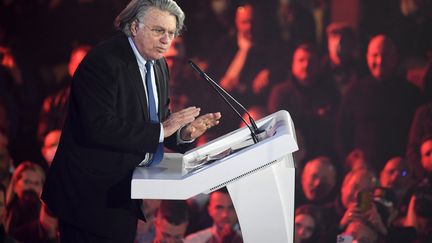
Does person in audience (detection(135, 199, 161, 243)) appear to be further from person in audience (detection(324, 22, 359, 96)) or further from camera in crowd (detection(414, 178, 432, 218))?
camera in crowd (detection(414, 178, 432, 218))

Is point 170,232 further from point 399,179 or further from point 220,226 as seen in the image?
point 399,179

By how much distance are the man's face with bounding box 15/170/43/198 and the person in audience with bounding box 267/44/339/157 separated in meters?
1.46

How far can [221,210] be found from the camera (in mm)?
4043

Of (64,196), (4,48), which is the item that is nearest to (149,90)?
(64,196)

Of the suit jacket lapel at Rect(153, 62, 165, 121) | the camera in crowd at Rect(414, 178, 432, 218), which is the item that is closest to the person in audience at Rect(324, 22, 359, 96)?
the camera in crowd at Rect(414, 178, 432, 218)

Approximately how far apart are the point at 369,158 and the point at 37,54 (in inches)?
81.1

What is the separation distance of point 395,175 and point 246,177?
2105 mm

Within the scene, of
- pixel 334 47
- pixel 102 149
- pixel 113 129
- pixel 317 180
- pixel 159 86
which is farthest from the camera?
pixel 317 180

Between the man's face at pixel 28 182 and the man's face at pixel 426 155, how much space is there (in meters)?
2.28

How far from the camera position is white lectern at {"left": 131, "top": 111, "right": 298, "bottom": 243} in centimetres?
194

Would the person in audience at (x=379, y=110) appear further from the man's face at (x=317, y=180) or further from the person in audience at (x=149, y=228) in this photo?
the person in audience at (x=149, y=228)

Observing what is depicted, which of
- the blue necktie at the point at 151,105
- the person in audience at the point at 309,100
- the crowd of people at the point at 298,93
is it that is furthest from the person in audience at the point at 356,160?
the blue necktie at the point at 151,105

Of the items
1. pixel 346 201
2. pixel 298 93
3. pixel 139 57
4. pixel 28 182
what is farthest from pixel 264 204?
pixel 28 182

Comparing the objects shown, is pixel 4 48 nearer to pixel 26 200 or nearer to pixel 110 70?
pixel 26 200
